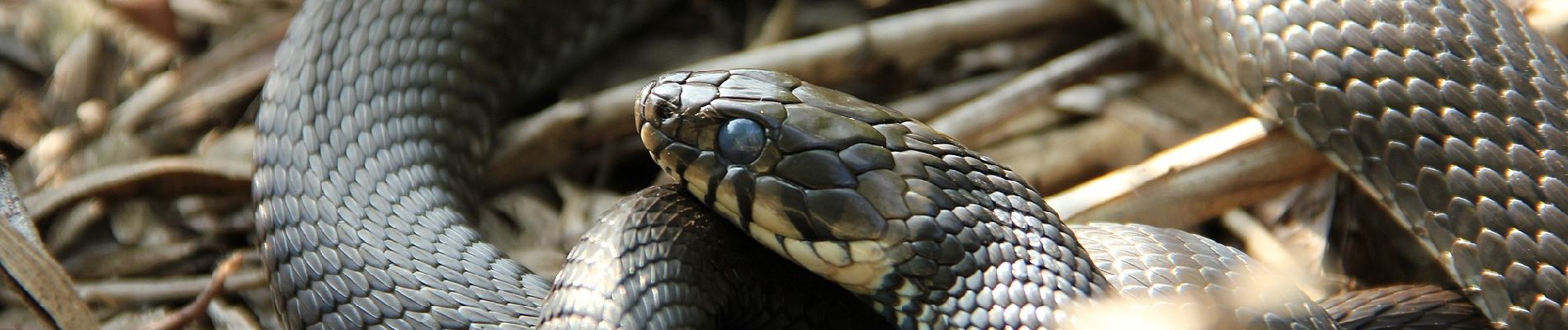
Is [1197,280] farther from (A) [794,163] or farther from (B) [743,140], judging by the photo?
(B) [743,140]

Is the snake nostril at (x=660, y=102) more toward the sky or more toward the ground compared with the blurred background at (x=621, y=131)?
more toward the sky

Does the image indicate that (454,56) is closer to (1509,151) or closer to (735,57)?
(735,57)

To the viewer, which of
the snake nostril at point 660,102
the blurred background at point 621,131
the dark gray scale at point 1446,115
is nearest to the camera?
the snake nostril at point 660,102

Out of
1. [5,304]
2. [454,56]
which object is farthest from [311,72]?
[5,304]

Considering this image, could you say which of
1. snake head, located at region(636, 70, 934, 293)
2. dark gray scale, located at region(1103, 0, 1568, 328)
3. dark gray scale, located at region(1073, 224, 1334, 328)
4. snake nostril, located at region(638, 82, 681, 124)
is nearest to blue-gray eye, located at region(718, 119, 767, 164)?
snake head, located at region(636, 70, 934, 293)

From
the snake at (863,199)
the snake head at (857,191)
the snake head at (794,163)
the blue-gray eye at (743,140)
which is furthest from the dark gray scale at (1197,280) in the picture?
the blue-gray eye at (743,140)

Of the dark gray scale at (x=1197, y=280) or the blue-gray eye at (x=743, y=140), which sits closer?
the dark gray scale at (x=1197, y=280)

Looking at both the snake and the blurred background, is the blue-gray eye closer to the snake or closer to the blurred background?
the snake

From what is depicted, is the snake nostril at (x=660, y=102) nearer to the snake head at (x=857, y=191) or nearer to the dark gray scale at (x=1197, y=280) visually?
the snake head at (x=857, y=191)

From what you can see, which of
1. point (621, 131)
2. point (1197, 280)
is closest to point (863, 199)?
point (1197, 280)
